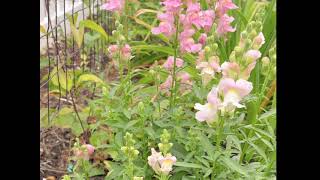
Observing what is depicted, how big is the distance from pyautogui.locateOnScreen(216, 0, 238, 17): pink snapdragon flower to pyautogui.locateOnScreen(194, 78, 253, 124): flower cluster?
0.52 metres

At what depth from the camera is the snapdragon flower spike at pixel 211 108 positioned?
1508mm

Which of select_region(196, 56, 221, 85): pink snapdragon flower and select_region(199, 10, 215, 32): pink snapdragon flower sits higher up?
select_region(199, 10, 215, 32): pink snapdragon flower

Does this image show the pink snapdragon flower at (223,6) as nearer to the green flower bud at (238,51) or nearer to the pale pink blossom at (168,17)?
the pale pink blossom at (168,17)

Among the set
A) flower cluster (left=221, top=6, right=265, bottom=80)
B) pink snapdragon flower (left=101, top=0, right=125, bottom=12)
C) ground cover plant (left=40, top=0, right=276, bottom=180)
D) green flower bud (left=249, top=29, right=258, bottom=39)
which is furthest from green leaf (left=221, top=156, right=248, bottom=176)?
pink snapdragon flower (left=101, top=0, right=125, bottom=12)

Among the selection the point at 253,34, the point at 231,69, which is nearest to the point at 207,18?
the point at 253,34

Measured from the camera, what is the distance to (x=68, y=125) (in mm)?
2775

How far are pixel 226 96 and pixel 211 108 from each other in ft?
0.27

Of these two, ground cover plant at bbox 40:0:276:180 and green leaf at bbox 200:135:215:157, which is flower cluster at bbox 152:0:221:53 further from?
green leaf at bbox 200:135:215:157

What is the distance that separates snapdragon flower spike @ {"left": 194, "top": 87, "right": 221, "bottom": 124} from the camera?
151 centimetres

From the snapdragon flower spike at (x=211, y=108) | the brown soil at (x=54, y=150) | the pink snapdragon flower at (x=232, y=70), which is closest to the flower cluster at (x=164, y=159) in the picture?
the snapdragon flower spike at (x=211, y=108)

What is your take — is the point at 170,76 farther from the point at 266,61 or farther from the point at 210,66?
the point at 266,61

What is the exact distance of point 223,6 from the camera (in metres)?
1.95
